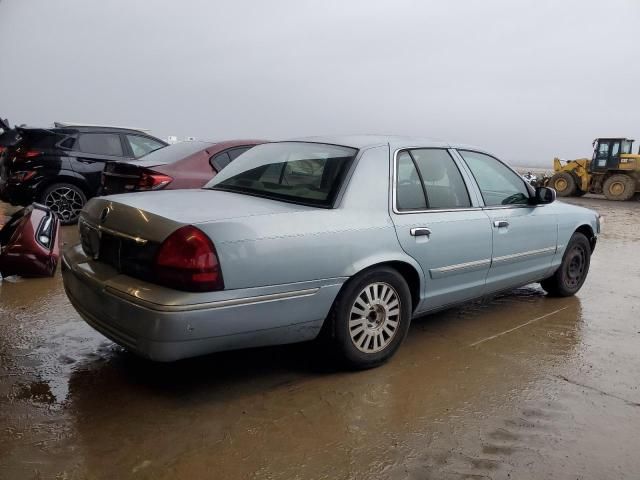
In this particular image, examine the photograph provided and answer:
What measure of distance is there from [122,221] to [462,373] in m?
2.25

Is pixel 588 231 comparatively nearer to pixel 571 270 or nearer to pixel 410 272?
pixel 571 270

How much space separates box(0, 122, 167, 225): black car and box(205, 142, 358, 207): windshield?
189 inches

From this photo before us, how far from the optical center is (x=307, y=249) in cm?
281

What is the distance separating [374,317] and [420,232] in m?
0.63

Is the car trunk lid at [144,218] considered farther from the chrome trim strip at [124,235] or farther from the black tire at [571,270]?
the black tire at [571,270]

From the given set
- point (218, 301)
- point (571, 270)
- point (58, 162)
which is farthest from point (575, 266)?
point (58, 162)

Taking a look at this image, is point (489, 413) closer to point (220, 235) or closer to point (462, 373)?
point (462, 373)

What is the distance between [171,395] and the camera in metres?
2.90

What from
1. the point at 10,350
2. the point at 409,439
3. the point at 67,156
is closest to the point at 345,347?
the point at 409,439

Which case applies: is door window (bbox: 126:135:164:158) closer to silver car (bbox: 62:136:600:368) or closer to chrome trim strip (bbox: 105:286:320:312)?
silver car (bbox: 62:136:600:368)

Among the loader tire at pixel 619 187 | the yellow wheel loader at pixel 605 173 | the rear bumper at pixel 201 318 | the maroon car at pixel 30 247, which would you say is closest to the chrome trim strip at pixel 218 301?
the rear bumper at pixel 201 318

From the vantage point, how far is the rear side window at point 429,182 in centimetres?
348

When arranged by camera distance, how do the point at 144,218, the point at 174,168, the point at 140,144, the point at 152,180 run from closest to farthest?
the point at 144,218 < the point at 152,180 < the point at 174,168 < the point at 140,144

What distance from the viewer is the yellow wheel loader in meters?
20.1
